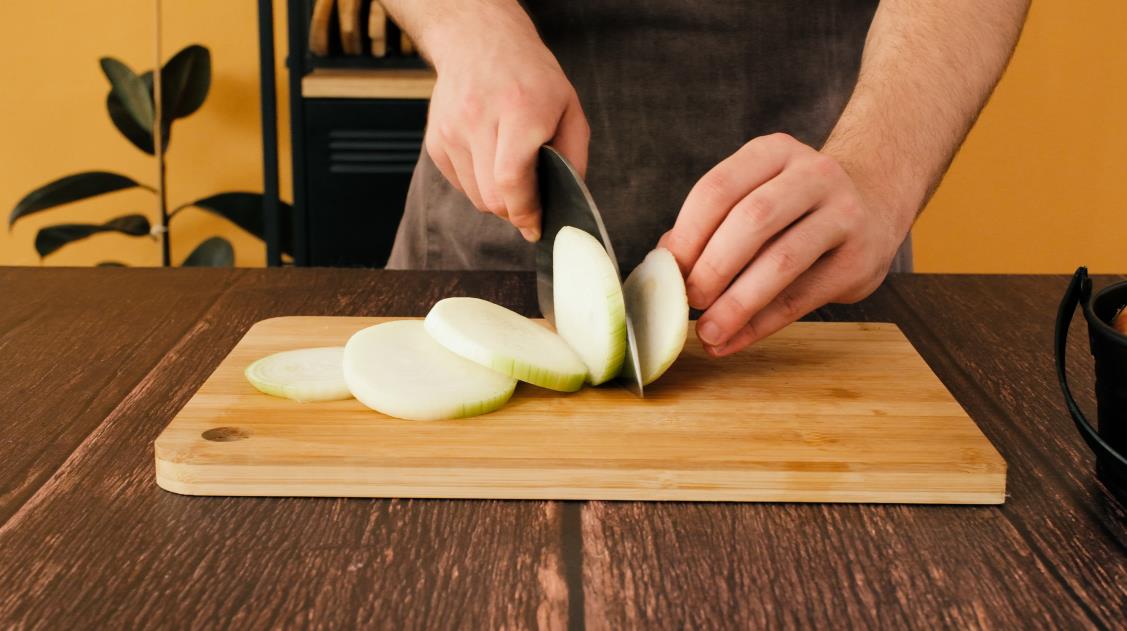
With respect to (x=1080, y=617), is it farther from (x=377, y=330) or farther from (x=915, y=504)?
(x=377, y=330)

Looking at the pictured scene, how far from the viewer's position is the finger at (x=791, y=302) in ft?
3.11

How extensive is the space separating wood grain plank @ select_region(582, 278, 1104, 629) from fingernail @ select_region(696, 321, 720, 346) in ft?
0.71

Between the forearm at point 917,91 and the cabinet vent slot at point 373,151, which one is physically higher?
the forearm at point 917,91

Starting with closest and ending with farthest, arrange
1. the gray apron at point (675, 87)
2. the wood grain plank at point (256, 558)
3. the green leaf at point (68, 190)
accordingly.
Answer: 1. the wood grain plank at point (256, 558)
2. the gray apron at point (675, 87)
3. the green leaf at point (68, 190)

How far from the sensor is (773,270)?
0.89 metres

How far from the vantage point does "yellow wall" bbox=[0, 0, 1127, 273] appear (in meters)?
3.14

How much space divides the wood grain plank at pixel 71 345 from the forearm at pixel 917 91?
69 cm

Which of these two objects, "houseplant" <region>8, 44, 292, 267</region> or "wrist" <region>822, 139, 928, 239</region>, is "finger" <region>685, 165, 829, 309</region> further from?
"houseplant" <region>8, 44, 292, 267</region>

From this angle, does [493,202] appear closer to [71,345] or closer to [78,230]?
[71,345]

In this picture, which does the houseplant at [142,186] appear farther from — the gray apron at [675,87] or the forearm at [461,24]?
the forearm at [461,24]

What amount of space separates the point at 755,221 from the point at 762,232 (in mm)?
12

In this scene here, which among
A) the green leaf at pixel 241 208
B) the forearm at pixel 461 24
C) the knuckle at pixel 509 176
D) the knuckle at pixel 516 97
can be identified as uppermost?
the forearm at pixel 461 24

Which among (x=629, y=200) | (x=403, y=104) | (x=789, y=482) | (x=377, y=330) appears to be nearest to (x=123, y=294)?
(x=377, y=330)

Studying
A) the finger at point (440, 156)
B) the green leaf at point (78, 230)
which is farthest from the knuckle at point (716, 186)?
the green leaf at point (78, 230)
